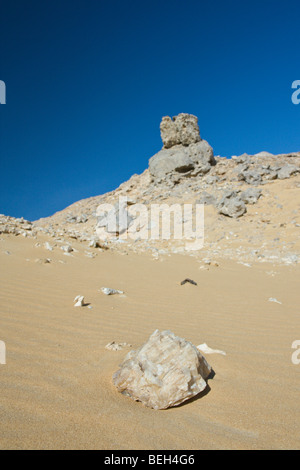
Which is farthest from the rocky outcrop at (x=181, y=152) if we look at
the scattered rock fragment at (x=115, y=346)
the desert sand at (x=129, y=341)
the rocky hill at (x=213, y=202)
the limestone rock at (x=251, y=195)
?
the scattered rock fragment at (x=115, y=346)

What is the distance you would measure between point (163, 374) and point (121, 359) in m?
0.56

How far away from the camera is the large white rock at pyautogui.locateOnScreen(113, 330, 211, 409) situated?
1562 mm

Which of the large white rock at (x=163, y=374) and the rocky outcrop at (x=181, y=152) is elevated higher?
the rocky outcrop at (x=181, y=152)

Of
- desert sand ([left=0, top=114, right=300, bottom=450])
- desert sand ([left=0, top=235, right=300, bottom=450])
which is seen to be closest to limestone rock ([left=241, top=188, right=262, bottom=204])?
desert sand ([left=0, top=114, right=300, bottom=450])

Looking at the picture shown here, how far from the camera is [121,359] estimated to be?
6.80ft

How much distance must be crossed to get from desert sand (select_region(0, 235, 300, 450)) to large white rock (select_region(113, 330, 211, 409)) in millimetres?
59

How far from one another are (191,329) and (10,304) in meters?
2.06

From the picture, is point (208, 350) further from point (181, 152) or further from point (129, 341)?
point (181, 152)

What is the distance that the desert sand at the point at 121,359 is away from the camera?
4.26ft

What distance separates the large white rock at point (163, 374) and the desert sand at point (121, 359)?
59mm

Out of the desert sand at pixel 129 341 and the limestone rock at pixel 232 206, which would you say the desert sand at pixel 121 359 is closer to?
the desert sand at pixel 129 341

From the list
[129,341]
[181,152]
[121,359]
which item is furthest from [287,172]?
[121,359]

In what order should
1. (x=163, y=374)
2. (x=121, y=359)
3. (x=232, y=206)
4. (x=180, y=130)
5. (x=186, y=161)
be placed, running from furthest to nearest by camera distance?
(x=180, y=130) < (x=186, y=161) < (x=232, y=206) < (x=121, y=359) < (x=163, y=374)

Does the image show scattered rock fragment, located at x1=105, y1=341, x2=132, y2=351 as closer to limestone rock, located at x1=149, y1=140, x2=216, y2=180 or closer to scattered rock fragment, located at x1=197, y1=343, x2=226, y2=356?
scattered rock fragment, located at x1=197, y1=343, x2=226, y2=356
